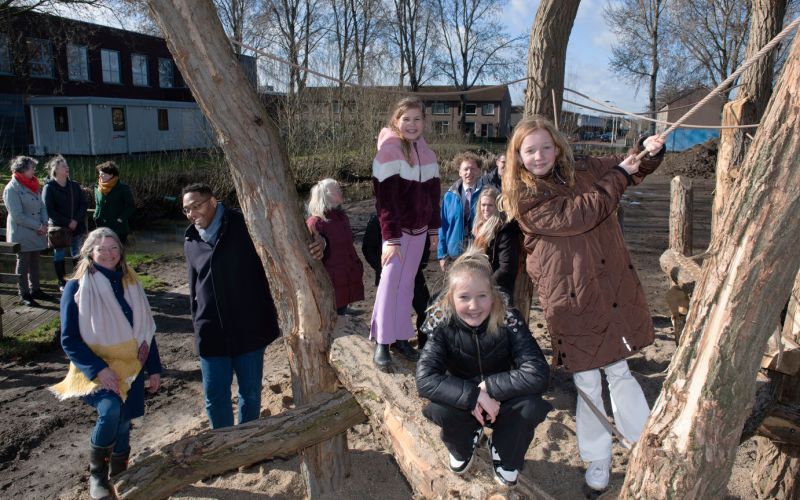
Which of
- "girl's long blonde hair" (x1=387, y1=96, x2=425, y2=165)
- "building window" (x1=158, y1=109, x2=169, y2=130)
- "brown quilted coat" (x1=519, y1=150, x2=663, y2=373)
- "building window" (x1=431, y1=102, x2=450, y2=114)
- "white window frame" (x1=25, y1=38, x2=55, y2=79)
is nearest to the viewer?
"brown quilted coat" (x1=519, y1=150, x2=663, y2=373)

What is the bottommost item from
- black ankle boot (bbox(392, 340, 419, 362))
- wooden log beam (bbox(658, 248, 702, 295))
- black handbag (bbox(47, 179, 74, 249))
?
black ankle boot (bbox(392, 340, 419, 362))

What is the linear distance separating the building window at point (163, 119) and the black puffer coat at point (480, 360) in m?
26.2

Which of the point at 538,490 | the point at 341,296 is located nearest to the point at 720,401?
the point at 538,490

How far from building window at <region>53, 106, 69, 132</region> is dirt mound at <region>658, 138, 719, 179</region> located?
25.3m

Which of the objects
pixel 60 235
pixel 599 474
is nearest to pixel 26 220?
pixel 60 235

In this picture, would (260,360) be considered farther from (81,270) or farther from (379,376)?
(81,270)

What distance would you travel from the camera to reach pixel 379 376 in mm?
3203

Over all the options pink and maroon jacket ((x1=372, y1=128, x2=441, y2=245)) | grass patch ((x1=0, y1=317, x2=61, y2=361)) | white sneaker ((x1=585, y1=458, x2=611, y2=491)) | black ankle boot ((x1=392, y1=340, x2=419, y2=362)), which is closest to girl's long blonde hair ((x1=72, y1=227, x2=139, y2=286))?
pink and maroon jacket ((x1=372, y1=128, x2=441, y2=245))

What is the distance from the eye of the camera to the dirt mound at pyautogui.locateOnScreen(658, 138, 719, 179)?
26562mm

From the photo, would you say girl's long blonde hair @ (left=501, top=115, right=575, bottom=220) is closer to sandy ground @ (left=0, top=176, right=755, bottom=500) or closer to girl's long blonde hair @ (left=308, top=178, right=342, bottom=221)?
sandy ground @ (left=0, top=176, right=755, bottom=500)

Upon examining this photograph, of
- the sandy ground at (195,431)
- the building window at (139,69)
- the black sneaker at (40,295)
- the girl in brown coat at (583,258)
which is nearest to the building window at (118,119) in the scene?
the building window at (139,69)

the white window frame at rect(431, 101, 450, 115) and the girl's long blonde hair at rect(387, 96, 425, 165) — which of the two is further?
the white window frame at rect(431, 101, 450, 115)

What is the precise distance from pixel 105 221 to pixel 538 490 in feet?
21.0

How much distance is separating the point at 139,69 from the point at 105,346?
100ft
